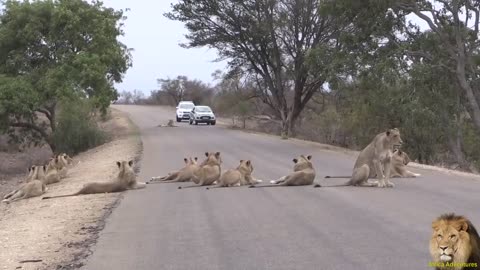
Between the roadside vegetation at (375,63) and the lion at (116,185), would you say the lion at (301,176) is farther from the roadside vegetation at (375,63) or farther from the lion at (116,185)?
the roadside vegetation at (375,63)

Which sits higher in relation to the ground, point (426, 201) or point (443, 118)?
point (443, 118)

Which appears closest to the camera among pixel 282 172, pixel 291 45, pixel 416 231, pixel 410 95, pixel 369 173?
pixel 416 231

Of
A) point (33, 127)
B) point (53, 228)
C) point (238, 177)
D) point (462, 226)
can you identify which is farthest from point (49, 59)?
point (462, 226)

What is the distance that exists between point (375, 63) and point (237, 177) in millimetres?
15732

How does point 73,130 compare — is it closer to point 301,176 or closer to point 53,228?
point 301,176

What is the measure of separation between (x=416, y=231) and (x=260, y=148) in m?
20.5

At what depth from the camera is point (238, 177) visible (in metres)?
15.4

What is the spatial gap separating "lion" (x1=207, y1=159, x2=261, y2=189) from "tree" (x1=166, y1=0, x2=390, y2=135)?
25.0 meters

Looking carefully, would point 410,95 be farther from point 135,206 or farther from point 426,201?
point 135,206

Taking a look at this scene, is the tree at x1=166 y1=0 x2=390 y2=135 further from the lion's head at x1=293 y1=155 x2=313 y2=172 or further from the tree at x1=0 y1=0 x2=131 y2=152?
the lion's head at x1=293 y1=155 x2=313 y2=172

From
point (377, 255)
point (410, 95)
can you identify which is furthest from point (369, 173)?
point (410, 95)

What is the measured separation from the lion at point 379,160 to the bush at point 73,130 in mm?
24503

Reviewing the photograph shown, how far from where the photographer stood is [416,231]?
9227 mm

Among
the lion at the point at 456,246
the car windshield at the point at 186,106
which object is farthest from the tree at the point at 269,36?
the lion at the point at 456,246
